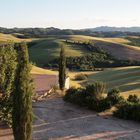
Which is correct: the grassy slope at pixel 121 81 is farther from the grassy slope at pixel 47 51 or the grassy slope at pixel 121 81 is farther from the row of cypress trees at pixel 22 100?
the grassy slope at pixel 47 51

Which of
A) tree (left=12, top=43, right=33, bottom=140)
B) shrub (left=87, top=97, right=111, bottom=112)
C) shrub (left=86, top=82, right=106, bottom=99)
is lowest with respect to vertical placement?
shrub (left=87, top=97, right=111, bottom=112)

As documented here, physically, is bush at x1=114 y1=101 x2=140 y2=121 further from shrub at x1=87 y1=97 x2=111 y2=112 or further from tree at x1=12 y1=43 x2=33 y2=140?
tree at x1=12 y1=43 x2=33 y2=140

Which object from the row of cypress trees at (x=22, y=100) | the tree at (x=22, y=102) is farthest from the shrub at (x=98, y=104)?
the tree at (x=22, y=102)

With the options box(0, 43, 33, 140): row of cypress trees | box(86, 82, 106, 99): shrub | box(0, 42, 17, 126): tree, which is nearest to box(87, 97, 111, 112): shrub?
box(86, 82, 106, 99): shrub

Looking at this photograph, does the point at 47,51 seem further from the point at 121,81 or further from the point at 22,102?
the point at 22,102

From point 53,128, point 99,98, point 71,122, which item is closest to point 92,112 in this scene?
point 99,98

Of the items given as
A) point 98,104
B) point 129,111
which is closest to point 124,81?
point 98,104
